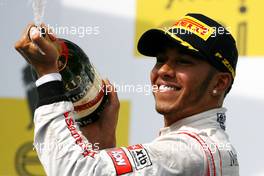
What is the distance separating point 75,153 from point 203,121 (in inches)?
14.9

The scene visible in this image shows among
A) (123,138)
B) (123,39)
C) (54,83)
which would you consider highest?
(123,39)

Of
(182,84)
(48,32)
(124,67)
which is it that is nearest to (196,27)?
(182,84)

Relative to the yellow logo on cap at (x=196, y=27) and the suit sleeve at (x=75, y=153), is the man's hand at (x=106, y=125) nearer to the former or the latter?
the yellow logo on cap at (x=196, y=27)

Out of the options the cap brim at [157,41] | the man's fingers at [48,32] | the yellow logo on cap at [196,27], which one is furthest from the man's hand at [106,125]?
the man's fingers at [48,32]

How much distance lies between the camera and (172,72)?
1.49 m

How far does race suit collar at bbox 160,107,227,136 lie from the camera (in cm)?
147

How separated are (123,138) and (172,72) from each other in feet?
3.55

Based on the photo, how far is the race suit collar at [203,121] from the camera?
4.81ft

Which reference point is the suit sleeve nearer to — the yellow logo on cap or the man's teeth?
the man's teeth

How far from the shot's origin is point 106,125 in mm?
1800

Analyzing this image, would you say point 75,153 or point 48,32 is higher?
point 48,32

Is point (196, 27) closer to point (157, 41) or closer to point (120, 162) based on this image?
point (157, 41)
